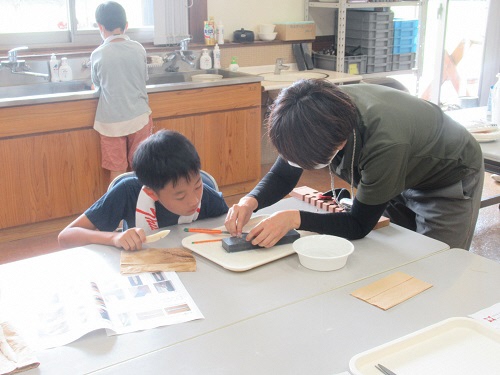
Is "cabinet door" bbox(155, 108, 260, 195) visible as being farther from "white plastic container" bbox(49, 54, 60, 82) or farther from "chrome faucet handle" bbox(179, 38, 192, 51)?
"white plastic container" bbox(49, 54, 60, 82)

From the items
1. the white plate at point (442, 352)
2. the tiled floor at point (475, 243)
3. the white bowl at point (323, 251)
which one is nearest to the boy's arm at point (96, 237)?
the white bowl at point (323, 251)

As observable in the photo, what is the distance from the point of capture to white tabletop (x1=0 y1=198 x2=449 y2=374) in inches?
43.6

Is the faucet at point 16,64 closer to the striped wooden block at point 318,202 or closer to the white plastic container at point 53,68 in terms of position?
the white plastic container at point 53,68

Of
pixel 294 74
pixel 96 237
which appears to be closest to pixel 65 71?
pixel 294 74

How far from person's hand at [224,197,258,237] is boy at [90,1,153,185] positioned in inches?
67.9

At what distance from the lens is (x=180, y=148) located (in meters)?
1.65

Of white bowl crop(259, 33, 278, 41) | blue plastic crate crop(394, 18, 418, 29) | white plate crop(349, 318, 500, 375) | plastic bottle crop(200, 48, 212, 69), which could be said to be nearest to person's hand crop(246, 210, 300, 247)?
white plate crop(349, 318, 500, 375)

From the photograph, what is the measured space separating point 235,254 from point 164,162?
340 millimetres

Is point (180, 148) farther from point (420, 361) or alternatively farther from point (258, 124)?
point (258, 124)

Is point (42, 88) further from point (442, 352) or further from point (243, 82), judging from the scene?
point (442, 352)

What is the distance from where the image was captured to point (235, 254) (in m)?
1.50

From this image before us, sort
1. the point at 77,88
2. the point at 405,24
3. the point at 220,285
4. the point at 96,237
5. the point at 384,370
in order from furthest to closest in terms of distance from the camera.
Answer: the point at 405,24, the point at 77,88, the point at 96,237, the point at 220,285, the point at 384,370

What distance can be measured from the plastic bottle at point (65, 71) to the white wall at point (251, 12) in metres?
1.13

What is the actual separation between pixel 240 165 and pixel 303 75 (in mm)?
896
